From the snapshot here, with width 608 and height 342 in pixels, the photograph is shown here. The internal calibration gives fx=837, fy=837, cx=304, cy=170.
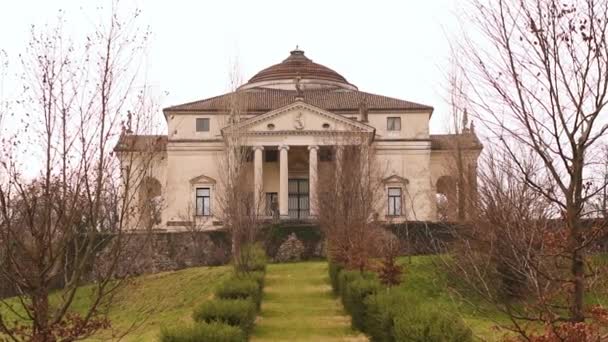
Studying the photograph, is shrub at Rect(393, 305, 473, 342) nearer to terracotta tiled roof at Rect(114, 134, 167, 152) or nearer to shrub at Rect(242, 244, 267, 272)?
terracotta tiled roof at Rect(114, 134, 167, 152)

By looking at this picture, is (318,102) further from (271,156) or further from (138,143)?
(138,143)

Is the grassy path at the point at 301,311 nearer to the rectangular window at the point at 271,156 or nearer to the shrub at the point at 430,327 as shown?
the shrub at the point at 430,327

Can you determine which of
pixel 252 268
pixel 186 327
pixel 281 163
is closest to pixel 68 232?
pixel 186 327

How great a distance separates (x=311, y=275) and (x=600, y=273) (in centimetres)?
2792

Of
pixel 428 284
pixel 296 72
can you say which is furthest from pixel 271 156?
pixel 428 284

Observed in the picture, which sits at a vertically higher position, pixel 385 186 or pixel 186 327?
pixel 385 186

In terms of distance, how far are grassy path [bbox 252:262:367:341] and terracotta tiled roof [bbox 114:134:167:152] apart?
10.2 meters

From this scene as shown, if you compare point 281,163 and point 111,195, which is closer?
point 111,195

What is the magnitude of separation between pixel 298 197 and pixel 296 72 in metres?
13.0

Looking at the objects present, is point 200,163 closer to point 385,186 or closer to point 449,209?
point 385,186

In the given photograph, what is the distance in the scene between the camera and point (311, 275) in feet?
120

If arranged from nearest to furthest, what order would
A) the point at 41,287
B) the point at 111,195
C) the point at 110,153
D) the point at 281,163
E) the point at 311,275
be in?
the point at 41,287 → the point at 110,153 → the point at 111,195 → the point at 311,275 → the point at 281,163

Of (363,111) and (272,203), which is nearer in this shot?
(272,203)

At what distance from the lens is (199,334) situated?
1267 cm
